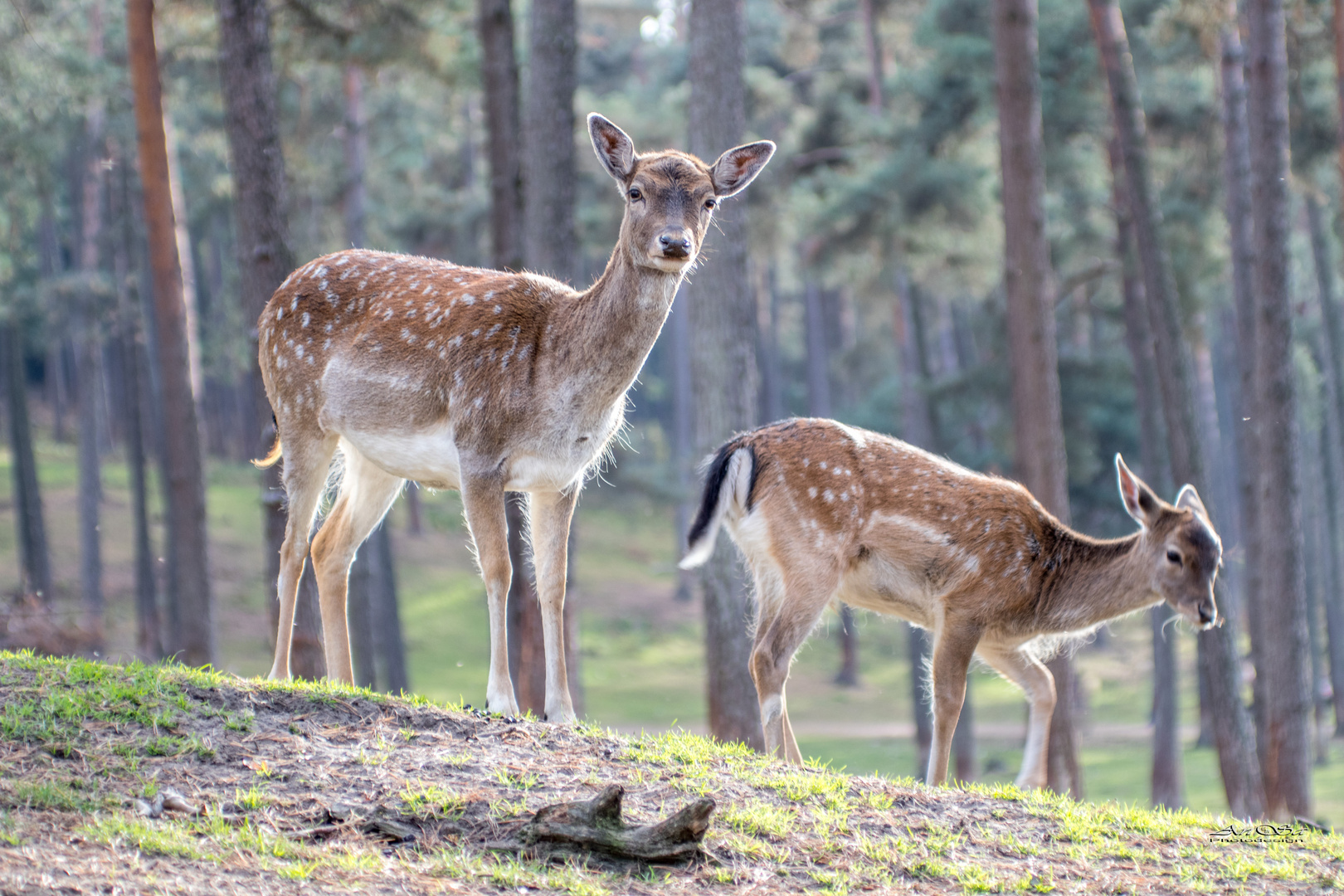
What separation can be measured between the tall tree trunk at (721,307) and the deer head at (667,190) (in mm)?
4382

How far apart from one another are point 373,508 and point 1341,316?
3226cm

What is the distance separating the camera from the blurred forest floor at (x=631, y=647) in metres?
24.8

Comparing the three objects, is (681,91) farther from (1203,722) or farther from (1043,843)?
(1043,843)

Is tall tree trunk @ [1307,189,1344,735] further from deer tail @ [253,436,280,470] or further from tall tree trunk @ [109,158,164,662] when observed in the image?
deer tail @ [253,436,280,470]

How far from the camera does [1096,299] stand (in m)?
27.9

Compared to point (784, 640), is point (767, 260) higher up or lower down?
higher up

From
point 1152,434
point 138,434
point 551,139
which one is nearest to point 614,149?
point 551,139

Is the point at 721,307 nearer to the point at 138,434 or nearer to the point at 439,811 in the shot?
the point at 439,811

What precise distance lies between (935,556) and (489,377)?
286 centimetres

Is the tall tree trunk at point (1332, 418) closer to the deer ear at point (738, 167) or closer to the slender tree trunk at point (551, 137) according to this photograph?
the slender tree trunk at point (551, 137)

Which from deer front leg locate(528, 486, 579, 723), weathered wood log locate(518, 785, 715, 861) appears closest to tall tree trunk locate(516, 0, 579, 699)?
deer front leg locate(528, 486, 579, 723)

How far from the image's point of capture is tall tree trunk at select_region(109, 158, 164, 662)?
953 inches

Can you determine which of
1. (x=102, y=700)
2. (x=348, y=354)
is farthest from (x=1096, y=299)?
(x=102, y=700)

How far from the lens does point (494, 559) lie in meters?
6.72
